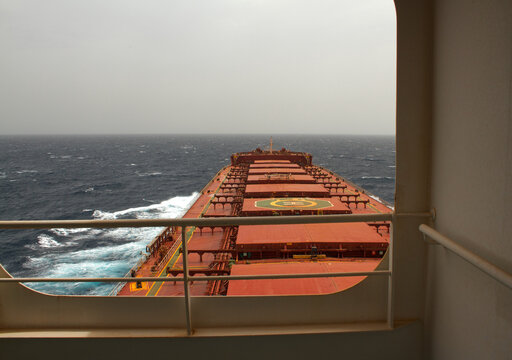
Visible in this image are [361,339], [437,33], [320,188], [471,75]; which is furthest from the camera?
[320,188]

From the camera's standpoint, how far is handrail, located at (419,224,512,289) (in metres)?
1.78

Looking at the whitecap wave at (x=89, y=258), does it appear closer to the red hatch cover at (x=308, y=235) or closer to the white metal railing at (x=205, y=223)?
the red hatch cover at (x=308, y=235)

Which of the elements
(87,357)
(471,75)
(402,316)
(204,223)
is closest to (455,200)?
(471,75)

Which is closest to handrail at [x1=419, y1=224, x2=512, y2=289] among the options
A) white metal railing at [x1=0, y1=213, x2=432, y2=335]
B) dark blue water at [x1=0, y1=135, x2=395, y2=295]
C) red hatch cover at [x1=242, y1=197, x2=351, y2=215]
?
white metal railing at [x1=0, y1=213, x2=432, y2=335]

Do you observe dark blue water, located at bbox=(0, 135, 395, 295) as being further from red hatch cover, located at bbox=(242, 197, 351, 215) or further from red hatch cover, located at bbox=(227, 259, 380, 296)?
red hatch cover, located at bbox=(227, 259, 380, 296)

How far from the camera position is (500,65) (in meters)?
A: 1.90

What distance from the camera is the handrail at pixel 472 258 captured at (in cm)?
178

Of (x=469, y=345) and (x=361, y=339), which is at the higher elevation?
(x=469, y=345)

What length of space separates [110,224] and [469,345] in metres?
2.88

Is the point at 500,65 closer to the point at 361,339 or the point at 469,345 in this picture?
the point at 469,345

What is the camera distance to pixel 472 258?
6.75 ft

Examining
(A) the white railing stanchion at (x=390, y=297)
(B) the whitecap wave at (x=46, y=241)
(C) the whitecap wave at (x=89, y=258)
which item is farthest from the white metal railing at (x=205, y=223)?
(B) the whitecap wave at (x=46, y=241)

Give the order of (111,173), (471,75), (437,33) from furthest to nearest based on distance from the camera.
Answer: (111,173) → (437,33) → (471,75)

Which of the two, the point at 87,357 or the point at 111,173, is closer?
the point at 87,357
